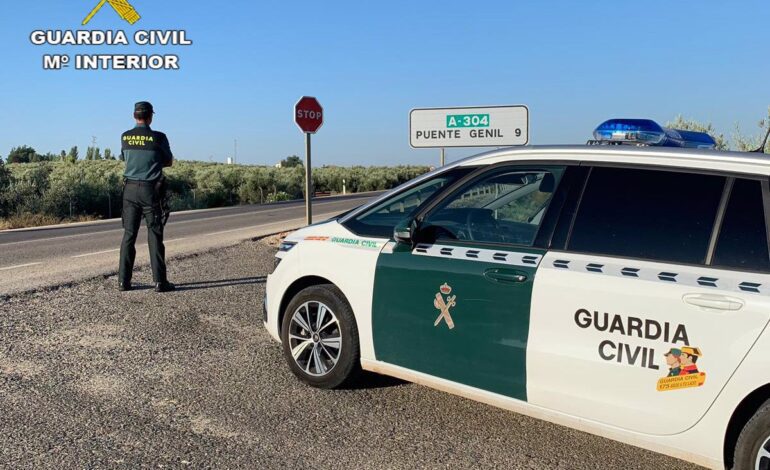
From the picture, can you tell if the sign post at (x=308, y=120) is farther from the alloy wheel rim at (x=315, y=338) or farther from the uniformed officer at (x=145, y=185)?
the alloy wheel rim at (x=315, y=338)

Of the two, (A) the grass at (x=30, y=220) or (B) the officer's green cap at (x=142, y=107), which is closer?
(B) the officer's green cap at (x=142, y=107)

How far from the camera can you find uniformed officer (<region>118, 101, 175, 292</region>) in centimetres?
761

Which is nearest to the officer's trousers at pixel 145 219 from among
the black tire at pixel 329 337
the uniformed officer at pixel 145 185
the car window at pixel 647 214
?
the uniformed officer at pixel 145 185

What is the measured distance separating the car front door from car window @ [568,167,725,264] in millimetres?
219

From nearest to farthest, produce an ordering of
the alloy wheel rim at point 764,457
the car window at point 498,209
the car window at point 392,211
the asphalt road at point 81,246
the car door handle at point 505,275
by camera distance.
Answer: the alloy wheel rim at point 764,457 < the car door handle at point 505,275 < the car window at point 498,209 < the car window at point 392,211 < the asphalt road at point 81,246

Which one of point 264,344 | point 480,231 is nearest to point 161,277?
point 264,344

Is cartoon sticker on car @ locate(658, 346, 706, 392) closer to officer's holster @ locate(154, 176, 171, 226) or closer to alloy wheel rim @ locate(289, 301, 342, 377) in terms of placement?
alloy wheel rim @ locate(289, 301, 342, 377)

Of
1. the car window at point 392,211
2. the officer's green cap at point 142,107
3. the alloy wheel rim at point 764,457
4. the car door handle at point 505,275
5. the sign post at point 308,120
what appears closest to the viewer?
the alloy wheel rim at point 764,457

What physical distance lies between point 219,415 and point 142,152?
4.30m

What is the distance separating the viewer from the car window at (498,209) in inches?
153

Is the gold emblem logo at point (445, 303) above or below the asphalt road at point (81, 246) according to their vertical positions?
above

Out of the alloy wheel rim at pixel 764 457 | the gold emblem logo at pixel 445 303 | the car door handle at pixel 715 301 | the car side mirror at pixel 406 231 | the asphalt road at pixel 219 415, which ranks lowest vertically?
A: the asphalt road at pixel 219 415

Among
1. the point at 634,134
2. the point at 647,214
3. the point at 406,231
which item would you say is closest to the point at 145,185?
the point at 406,231

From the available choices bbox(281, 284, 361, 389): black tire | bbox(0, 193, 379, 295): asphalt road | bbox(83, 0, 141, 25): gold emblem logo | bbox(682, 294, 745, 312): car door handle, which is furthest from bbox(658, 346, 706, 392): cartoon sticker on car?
bbox(83, 0, 141, 25): gold emblem logo
